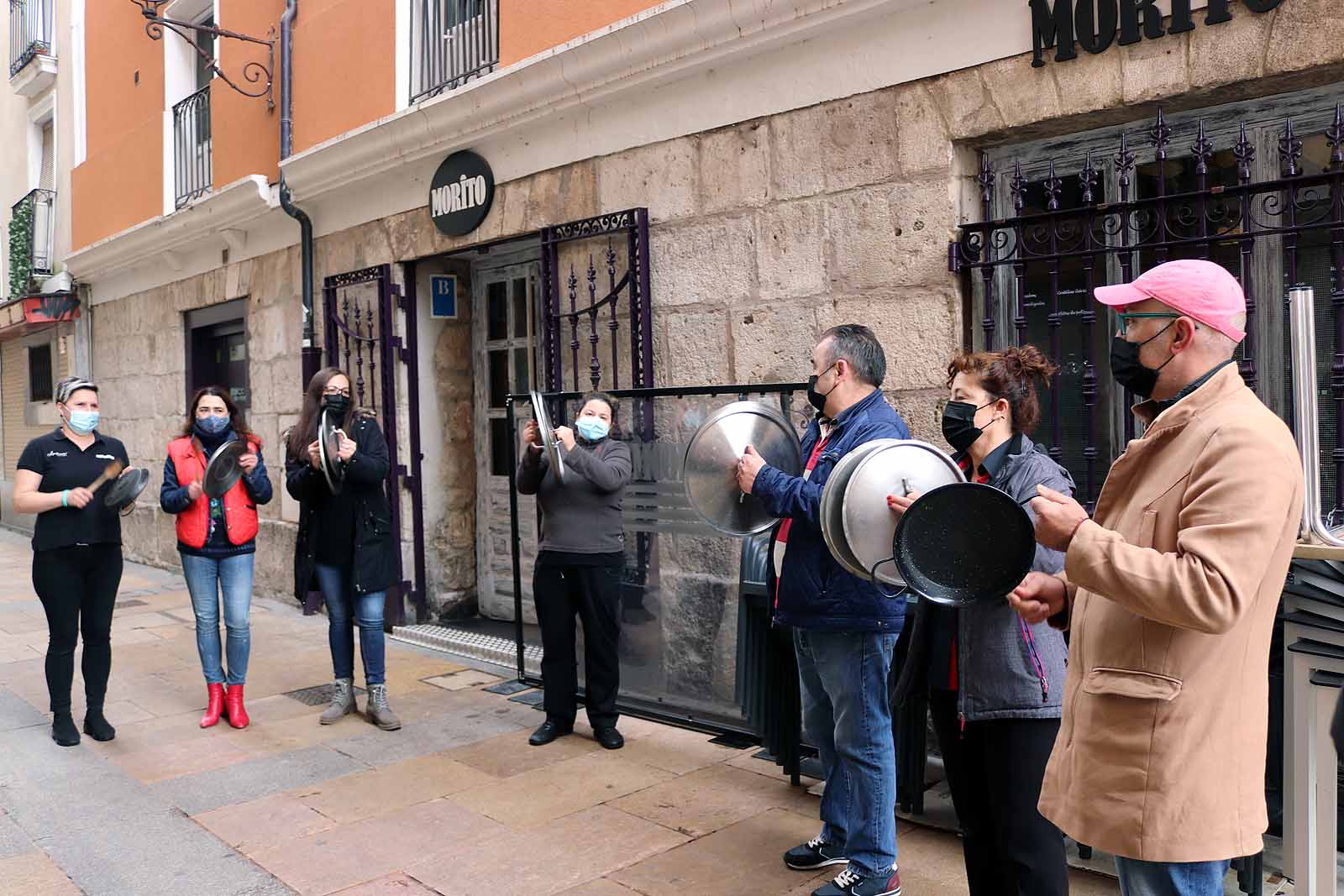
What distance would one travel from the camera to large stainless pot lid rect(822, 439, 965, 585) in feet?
→ 9.06

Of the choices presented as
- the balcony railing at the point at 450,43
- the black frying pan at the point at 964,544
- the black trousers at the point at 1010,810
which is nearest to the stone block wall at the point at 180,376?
the balcony railing at the point at 450,43

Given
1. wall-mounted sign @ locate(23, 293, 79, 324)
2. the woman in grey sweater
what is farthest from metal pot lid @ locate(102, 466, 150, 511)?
wall-mounted sign @ locate(23, 293, 79, 324)

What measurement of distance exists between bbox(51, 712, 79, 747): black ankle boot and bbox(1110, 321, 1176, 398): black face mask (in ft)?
16.7

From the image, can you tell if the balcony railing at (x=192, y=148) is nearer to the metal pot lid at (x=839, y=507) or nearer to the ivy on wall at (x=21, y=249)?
the ivy on wall at (x=21, y=249)

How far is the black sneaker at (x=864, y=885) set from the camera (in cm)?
325

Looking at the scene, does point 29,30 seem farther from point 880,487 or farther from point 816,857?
point 880,487

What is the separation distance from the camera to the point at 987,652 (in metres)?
2.64

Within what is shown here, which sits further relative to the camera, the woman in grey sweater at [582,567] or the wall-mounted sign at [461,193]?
the wall-mounted sign at [461,193]

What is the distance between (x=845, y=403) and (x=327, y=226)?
6.25 meters

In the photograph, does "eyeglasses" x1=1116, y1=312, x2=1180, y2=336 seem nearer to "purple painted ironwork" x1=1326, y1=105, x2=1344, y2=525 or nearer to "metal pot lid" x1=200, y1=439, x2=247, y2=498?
"purple painted ironwork" x1=1326, y1=105, x2=1344, y2=525

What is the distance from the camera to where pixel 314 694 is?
6.12 meters

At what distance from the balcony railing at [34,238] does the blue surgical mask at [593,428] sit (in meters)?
12.1

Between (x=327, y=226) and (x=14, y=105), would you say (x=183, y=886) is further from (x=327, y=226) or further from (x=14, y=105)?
(x=14, y=105)

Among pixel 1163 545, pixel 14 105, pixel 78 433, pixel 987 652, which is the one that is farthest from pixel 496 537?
pixel 14 105
